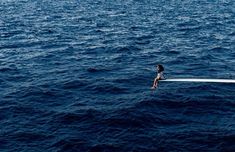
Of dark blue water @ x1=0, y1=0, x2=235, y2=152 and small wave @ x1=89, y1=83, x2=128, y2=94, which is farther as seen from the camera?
small wave @ x1=89, y1=83, x2=128, y2=94

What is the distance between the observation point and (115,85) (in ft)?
186

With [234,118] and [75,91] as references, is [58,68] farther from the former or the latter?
[234,118]

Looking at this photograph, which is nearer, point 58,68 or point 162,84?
point 162,84

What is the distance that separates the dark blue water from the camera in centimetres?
4225

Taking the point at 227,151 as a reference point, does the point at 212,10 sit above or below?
above

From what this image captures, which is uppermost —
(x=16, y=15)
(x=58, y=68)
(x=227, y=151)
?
(x=16, y=15)

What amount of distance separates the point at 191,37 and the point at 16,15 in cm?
5565

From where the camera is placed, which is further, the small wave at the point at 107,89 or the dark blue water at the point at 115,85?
the small wave at the point at 107,89

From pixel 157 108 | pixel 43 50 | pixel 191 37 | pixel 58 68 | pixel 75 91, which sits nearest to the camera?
pixel 157 108

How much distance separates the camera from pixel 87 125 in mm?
45094

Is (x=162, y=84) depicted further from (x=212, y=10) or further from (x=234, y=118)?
(x=212, y=10)

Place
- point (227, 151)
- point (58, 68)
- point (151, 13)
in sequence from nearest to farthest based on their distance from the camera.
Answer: point (227, 151) < point (58, 68) < point (151, 13)

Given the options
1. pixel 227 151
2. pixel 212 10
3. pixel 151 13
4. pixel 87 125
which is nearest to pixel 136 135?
pixel 87 125

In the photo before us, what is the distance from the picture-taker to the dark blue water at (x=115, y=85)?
139 ft
